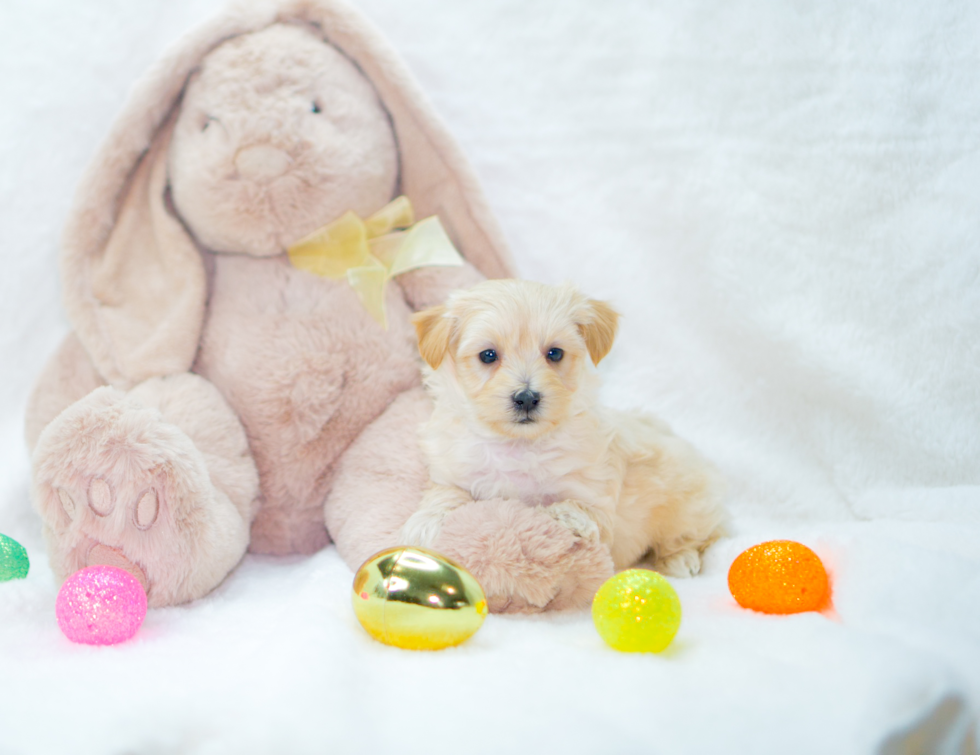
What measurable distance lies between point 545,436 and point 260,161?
99cm

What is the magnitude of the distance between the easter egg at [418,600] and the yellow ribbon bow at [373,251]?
862mm

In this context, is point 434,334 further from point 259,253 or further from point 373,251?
point 259,253

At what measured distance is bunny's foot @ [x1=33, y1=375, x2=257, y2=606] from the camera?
5.15ft

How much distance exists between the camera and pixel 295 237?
81.7 inches

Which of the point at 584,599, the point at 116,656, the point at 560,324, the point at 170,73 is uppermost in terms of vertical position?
the point at 170,73

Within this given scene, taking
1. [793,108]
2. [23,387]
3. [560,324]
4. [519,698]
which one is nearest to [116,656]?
[519,698]

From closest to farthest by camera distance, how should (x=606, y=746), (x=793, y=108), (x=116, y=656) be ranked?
(x=606, y=746) → (x=116, y=656) → (x=793, y=108)

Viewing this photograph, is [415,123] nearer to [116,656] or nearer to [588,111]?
[588,111]

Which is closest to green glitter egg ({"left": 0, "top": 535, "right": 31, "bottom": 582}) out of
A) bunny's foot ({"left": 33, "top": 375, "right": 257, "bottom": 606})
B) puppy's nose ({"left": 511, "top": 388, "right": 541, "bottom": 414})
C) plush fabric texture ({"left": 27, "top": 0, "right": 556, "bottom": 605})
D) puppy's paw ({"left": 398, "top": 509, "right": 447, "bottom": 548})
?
bunny's foot ({"left": 33, "top": 375, "right": 257, "bottom": 606})

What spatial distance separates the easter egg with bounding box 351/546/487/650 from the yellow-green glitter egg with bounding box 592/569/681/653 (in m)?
0.23

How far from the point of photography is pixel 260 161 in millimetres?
1956

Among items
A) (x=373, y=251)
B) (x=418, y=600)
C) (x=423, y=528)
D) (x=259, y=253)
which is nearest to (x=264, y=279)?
(x=259, y=253)

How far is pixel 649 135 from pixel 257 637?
1.84 metres

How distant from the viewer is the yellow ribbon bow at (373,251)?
2.08 metres
